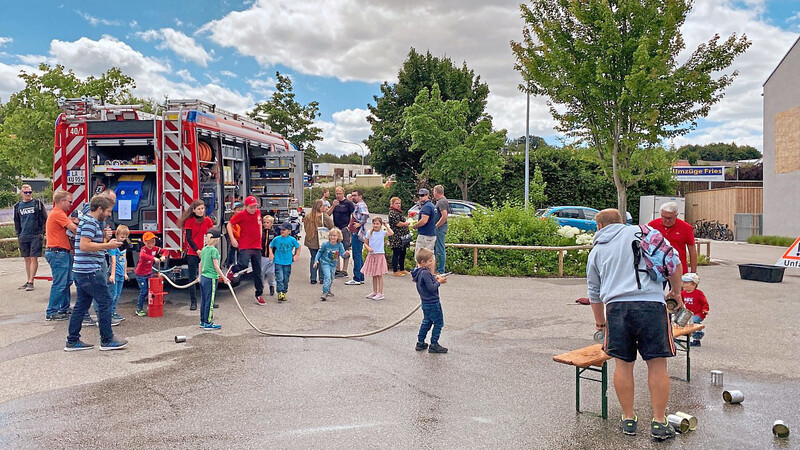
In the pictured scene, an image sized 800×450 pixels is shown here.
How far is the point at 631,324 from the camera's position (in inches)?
182

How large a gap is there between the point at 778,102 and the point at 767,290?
18.1 metres

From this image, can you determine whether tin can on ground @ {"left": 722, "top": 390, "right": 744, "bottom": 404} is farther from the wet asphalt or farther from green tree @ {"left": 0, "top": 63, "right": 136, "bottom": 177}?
green tree @ {"left": 0, "top": 63, "right": 136, "bottom": 177}

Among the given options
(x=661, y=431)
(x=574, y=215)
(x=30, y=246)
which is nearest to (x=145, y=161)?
(x=30, y=246)

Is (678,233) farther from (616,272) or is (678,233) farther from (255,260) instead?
(255,260)

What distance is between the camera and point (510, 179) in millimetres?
35031

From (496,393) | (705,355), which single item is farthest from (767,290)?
(496,393)

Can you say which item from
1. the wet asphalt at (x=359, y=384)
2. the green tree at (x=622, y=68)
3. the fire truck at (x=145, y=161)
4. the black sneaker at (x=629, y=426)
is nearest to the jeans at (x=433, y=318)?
the wet asphalt at (x=359, y=384)

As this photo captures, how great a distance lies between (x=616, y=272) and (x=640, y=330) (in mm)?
459

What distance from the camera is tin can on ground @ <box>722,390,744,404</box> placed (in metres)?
5.44

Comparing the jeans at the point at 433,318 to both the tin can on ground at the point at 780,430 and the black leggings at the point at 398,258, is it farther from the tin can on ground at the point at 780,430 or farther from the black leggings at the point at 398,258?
the black leggings at the point at 398,258

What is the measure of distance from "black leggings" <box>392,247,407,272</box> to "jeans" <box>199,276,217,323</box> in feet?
18.0

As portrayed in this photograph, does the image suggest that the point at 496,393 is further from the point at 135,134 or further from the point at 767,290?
the point at 767,290

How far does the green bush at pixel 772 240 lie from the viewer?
25000mm

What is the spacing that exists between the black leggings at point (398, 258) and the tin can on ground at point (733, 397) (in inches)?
330
